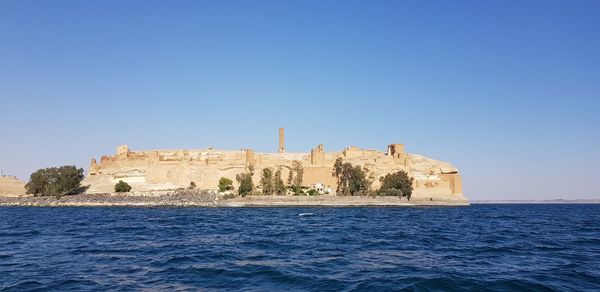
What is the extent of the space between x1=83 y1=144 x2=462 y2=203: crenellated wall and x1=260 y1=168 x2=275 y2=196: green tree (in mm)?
4083

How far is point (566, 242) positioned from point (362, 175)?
62.1m

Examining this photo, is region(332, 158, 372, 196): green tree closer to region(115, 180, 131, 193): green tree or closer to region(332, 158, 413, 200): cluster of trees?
region(332, 158, 413, 200): cluster of trees

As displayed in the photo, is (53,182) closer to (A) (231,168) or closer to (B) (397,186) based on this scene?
(A) (231,168)

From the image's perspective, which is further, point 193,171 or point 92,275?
point 193,171

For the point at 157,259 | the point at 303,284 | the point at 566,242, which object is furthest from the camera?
the point at 566,242

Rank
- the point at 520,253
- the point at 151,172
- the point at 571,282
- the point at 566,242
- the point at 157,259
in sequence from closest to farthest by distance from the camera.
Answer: the point at 571,282, the point at 157,259, the point at 520,253, the point at 566,242, the point at 151,172

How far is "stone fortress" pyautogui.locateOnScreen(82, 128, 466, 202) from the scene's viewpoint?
88.4 meters

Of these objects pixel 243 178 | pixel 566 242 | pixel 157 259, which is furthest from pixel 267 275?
pixel 243 178

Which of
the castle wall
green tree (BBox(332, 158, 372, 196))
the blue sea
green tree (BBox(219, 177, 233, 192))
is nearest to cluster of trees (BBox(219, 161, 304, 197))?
green tree (BBox(219, 177, 233, 192))

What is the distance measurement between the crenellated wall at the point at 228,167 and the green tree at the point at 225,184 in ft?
11.0

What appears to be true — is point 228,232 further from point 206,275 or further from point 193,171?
point 193,171

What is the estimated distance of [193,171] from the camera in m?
90.5

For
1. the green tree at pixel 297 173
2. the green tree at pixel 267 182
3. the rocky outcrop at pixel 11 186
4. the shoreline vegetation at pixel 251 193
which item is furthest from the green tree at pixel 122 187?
the green tree at pixel 297 173

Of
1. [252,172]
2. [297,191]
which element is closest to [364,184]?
[297,191]
